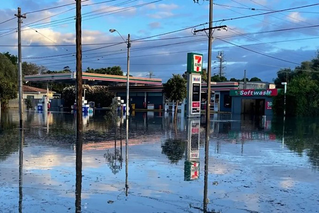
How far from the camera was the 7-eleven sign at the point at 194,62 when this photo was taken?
3572cm

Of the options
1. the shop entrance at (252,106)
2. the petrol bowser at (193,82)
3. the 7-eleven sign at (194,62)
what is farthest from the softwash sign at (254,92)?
the 7-eleven sign at (194,62)

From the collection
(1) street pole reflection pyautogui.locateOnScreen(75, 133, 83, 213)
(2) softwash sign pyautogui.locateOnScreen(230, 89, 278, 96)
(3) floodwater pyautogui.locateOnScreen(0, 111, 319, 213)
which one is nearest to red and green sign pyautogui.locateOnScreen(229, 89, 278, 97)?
(2) softwash sign pyautogui.locateOnScreen(230, 89, 278, 96)

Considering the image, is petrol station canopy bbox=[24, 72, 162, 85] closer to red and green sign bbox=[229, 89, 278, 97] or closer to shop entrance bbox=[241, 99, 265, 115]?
red and green sign bbox=[229, 89, 278, 97]

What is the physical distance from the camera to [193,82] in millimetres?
36156

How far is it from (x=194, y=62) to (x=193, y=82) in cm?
194

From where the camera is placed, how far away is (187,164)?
11.4 metres

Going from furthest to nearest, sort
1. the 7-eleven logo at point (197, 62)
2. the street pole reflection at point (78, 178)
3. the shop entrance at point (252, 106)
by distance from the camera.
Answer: the shop entrance at point (252, 106)
the 7-eleven logo at point (197, 62)
the street pole reflection at point (78, 178)

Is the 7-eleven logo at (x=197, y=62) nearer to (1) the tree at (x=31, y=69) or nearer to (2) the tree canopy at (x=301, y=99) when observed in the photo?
(2) the tree canopy at (x=301, y=99)

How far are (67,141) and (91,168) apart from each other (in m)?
6.49

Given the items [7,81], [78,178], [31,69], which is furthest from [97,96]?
[78,178]

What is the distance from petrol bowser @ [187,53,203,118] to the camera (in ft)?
118

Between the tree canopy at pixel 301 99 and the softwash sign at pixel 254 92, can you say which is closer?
the tree canopy at pixel 301 99

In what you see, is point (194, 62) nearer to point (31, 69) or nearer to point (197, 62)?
point (197, 62)

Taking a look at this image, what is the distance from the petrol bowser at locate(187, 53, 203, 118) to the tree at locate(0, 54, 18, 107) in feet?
110
